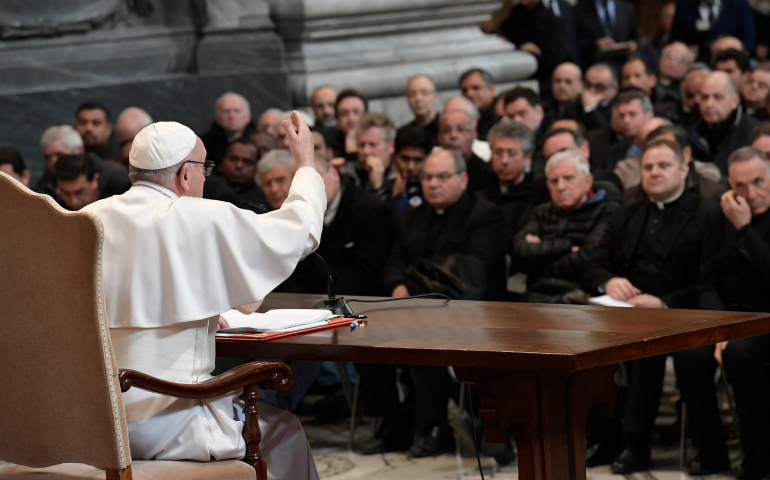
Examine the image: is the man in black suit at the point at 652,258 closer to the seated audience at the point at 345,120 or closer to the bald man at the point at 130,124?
the seated audience at the point at 345,120

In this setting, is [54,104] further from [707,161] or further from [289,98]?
[707,161]

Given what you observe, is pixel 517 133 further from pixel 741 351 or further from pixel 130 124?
pixel 130 124

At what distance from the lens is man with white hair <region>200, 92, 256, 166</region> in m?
8.15

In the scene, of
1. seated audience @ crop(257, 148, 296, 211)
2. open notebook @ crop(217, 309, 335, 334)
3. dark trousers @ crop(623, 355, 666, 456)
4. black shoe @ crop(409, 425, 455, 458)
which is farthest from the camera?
seated audience @ crop(257, 148, 296, 211)

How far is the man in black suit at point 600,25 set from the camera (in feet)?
35.8

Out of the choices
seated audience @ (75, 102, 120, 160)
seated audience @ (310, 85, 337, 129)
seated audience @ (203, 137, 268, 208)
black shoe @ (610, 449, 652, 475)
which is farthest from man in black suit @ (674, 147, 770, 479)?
seated audience @ (75, 102, 120, 160)

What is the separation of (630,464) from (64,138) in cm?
467

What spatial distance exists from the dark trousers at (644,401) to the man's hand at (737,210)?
69 cm

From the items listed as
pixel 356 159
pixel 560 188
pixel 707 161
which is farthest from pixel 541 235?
pixel 356 159

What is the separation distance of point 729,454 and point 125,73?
5.92 meters

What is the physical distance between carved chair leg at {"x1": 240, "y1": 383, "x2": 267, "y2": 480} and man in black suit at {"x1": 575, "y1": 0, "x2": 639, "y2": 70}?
819 cm

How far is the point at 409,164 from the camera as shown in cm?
655

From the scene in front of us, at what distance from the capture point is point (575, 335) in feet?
9.79

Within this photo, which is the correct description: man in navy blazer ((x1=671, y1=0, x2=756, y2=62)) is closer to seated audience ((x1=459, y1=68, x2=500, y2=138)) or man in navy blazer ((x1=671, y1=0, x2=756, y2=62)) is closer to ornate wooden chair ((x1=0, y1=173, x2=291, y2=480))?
seated audience ((x1=459, y1=68, x2=500, y2=138))
